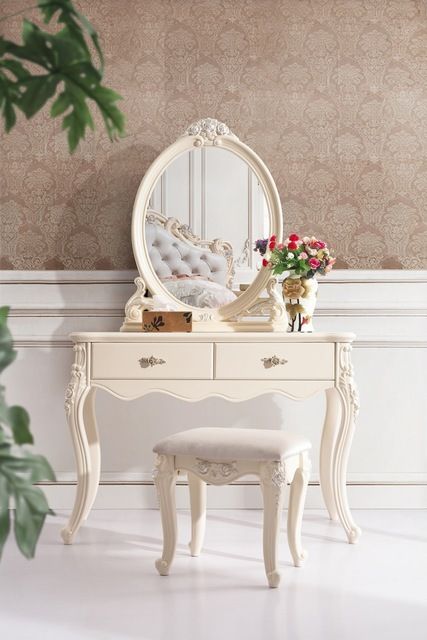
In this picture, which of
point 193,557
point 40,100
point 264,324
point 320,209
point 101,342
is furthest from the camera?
point 320,209

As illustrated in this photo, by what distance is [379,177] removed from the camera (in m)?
3.98

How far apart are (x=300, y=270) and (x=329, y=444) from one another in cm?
76

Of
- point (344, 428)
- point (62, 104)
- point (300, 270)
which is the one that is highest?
point (62, 104)

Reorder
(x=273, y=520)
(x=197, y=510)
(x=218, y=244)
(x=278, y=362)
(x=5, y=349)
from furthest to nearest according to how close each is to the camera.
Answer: (x=218, y=244) → (x=278, y=362) → (x=197, y=510) → (x=273, y=520) → (x=5, y=349)

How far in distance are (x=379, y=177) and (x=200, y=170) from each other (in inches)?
34.9

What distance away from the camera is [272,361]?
10.6ft

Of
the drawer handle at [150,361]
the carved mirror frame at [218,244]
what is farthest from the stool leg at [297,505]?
the carved mirror frame at [218,244]

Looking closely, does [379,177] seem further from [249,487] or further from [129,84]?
[249,487]

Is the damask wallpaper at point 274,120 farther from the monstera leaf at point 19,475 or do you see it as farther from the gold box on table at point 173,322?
the monstera leaf at point 19,475

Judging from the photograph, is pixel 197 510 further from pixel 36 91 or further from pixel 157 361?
pixel 36 91

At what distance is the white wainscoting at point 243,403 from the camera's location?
3.94 m

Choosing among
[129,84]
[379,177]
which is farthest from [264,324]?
[129,84]

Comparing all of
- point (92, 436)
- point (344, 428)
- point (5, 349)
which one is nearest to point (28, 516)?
point (5, 349)

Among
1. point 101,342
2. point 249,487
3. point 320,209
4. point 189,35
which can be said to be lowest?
point 249,487
